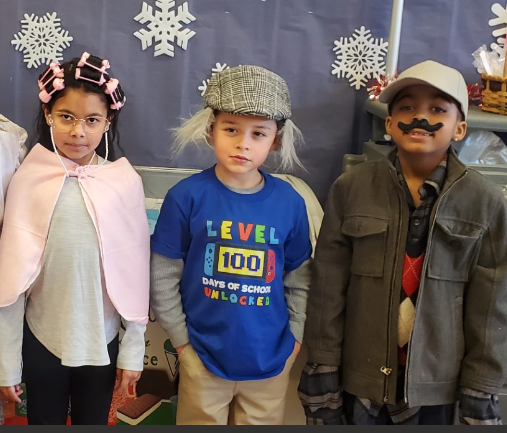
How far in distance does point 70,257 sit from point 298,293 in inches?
19.8

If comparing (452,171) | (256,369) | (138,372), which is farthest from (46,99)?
(452,171)

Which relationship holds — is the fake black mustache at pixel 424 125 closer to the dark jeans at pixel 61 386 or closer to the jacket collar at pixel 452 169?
the jacket collar at pixel 452 169

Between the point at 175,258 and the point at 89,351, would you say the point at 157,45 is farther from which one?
the point at 89,351

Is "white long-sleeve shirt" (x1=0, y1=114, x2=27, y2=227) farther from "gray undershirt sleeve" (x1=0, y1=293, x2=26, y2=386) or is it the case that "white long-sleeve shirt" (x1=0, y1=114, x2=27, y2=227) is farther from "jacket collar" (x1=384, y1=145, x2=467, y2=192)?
"jacket collar" (x1=384, y1=145, x2=467, y2=192)

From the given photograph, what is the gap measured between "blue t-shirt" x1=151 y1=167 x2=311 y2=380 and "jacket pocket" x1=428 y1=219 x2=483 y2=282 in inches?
12.0

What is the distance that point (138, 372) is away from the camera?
1.22 m

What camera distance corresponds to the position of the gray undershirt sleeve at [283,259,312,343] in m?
1.29

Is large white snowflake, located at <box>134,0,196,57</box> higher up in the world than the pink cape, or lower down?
higher up

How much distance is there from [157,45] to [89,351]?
0.99 metres

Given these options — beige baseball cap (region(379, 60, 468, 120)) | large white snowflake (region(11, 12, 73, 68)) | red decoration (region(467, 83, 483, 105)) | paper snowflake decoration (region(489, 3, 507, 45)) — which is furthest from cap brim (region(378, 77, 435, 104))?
large white snowflake (region(11, 12, 73, 68))

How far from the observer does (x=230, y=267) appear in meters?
1.20

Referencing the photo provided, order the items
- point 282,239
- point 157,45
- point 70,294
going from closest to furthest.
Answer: point 70,294, point 282,239, point 157,45

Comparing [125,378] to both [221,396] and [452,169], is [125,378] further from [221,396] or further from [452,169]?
[452,169]

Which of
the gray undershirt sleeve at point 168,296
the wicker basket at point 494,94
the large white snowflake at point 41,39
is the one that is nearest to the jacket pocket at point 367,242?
the gray undershirt sleeve at point 168,296
